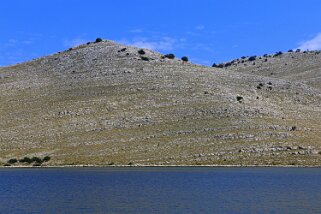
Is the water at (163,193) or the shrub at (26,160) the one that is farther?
the shrub at (26,160)

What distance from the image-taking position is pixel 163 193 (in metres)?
48.5

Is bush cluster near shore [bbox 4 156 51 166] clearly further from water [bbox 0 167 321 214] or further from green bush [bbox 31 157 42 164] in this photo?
water [bbox 0 167 321 214]

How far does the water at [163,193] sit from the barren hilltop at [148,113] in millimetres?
25981

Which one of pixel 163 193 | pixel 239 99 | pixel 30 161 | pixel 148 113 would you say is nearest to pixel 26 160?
pixel 30 161

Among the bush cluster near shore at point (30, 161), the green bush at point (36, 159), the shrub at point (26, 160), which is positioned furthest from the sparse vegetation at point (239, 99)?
the shrub at point (26, 160)

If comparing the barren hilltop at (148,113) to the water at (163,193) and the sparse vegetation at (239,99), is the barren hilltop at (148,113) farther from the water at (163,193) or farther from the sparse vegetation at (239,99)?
the water at (163,193)

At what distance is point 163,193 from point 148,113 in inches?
2525

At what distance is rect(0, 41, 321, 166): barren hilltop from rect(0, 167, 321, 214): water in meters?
26.0

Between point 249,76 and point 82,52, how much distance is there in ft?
168

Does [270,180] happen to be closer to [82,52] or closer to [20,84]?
A: [20,84]

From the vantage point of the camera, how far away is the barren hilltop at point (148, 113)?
94.4m

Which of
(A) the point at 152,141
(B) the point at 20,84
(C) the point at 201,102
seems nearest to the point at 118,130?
(A) the point at 152,141

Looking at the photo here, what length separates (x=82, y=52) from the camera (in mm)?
156000

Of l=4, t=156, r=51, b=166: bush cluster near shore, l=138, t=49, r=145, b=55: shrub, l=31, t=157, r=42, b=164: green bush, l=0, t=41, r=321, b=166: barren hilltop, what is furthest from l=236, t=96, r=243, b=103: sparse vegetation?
l=31, t=157, r=42, b=164: green bush
